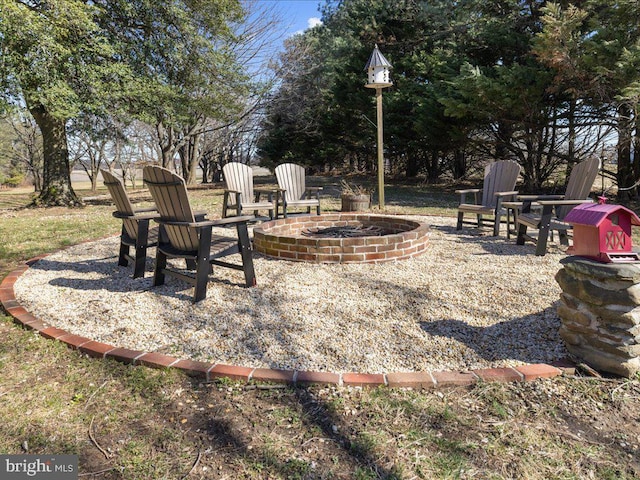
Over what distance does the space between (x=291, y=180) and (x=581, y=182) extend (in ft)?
12.0

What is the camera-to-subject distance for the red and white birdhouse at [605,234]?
5.85 ft

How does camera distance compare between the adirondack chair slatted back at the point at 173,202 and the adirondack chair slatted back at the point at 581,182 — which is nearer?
the adirondack chair slatted back at the point at 173,202

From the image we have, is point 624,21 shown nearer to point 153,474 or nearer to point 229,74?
point 229,74

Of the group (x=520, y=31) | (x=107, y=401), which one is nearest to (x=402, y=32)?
(x=520, y=31)

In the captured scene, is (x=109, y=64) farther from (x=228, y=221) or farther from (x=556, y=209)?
(x=556, y=209)

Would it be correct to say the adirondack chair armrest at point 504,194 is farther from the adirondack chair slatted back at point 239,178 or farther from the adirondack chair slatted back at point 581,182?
the adirondack chair slatted back at point 239,178

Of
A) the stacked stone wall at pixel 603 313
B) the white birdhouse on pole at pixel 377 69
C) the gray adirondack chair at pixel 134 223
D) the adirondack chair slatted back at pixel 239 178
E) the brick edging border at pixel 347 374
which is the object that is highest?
the white birdhouse on pole at pixel 377 69

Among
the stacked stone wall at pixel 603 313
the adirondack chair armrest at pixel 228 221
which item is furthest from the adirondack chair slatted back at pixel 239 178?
the stacked stone wall at pixel 603 313

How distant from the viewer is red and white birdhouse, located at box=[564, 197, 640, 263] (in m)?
1.78

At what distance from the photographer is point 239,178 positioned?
5699mm

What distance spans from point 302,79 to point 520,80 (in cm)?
996

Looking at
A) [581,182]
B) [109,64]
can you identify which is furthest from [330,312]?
[109,64]

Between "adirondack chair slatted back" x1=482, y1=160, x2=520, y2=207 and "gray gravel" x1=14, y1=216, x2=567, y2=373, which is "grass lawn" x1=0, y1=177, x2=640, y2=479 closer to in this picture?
"gray gravel" x1=14, y1=216, x2=567, y2=373

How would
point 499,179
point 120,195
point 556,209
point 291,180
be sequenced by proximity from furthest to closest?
point 291,180, point 499,179, point 556,209, point 120,195
